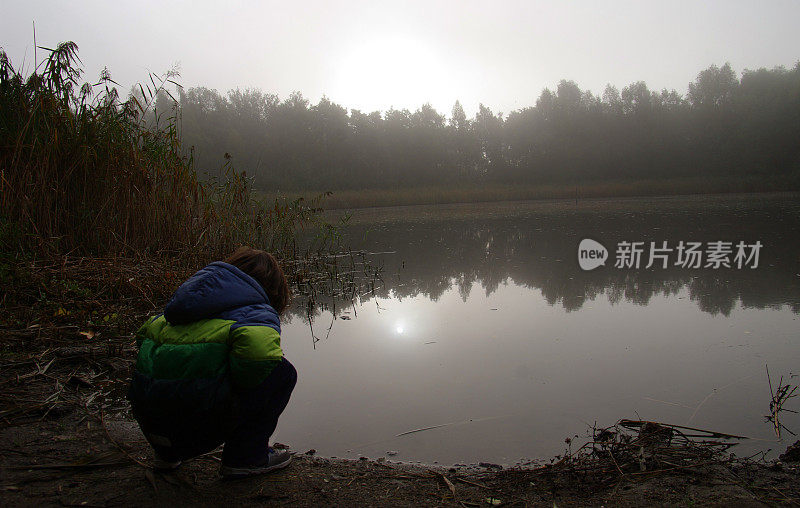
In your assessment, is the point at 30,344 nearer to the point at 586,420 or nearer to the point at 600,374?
the point at 586,420

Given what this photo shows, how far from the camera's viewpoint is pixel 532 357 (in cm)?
265

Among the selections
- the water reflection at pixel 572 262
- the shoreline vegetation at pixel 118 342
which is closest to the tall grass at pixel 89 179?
the shoreline vegetation at pixel 118 342

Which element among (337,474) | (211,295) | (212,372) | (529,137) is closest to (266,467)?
(337,474)

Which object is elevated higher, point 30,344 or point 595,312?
point 595,312

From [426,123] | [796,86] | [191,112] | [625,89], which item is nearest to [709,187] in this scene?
[796,86]

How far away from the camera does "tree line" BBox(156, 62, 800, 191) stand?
85.2ft

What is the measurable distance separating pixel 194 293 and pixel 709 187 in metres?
23.8

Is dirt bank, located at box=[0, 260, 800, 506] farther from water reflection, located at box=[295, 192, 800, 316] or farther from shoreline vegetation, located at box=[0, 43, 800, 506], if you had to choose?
water reflection, located at box=[295, 192, 800, 316]

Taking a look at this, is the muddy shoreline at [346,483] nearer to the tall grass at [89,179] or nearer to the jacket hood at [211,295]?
the jacket hood at [211,295]

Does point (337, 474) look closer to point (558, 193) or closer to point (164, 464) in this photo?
point (164, 464)

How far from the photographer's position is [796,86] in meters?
25.4

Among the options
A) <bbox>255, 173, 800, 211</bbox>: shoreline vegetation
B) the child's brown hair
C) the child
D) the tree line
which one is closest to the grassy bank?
<bbox>255, 173, 800, 211</bbox>: shoreline vegetation

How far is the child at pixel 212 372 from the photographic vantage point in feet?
4.47

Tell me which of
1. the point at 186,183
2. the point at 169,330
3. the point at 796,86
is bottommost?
the point at 169,330
